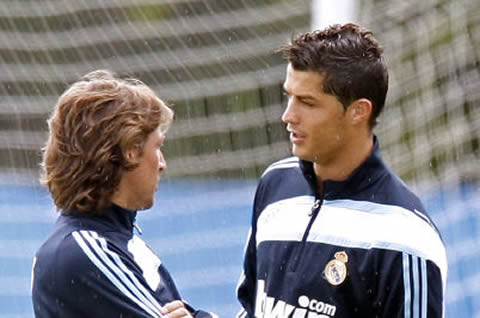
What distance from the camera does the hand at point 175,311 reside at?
2.77m

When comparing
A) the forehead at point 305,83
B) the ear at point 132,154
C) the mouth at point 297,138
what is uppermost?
the forehead at point 305,83

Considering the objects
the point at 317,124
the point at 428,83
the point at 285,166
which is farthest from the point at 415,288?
the point at 428,83

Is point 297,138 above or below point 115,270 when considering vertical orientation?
above

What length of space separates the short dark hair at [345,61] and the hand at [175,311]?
2.67 ft

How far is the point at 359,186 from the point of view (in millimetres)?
3209

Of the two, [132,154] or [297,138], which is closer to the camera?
[132,154]

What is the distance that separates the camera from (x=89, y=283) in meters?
2.72

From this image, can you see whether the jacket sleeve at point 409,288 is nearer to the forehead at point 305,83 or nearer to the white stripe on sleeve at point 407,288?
the white stripe on sleeve at point 407,288

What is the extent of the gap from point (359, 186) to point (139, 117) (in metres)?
0.73

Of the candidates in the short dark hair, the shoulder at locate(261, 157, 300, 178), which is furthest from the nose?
the shoulder at locate(261, 157, 300, 178)

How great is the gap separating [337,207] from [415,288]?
14.8 inches

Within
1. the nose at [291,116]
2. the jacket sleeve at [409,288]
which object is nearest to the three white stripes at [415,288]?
the jacket sleeve at [409,288]

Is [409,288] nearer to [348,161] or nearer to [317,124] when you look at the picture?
[348,161]

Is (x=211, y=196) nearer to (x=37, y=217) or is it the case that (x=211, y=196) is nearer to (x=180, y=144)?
(x=180, y=144)
